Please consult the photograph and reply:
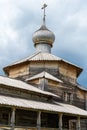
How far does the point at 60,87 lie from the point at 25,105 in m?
9.75

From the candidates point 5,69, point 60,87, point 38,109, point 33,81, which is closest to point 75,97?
point 60,87

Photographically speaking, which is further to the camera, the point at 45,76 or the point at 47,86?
the point at 47,86

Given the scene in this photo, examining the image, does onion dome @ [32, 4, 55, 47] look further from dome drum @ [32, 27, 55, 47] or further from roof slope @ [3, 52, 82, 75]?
roof slope @ [3, 52, 82, 75]

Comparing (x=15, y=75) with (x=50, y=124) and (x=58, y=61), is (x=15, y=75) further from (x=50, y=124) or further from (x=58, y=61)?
(x=50, y=124)

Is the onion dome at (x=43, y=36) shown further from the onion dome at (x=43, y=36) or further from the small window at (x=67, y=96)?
the small window at (x=67, y=96)

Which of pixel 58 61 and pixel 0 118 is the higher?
pixel 58 61

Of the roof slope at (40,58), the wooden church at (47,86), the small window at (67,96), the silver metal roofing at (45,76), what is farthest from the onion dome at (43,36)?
the small window at (67,96)

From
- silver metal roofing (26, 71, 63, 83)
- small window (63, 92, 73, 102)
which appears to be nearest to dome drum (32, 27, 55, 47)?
silver metal roofing (26, 71, 63, 83)

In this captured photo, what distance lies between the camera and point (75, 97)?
32688 millimetres

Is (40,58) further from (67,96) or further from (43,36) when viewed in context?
(43,36)

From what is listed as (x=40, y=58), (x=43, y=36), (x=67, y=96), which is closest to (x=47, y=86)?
(x=67, y=96)

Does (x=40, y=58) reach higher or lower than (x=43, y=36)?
lower

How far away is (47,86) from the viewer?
2933 centimetres

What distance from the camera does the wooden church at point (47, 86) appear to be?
25.4m
